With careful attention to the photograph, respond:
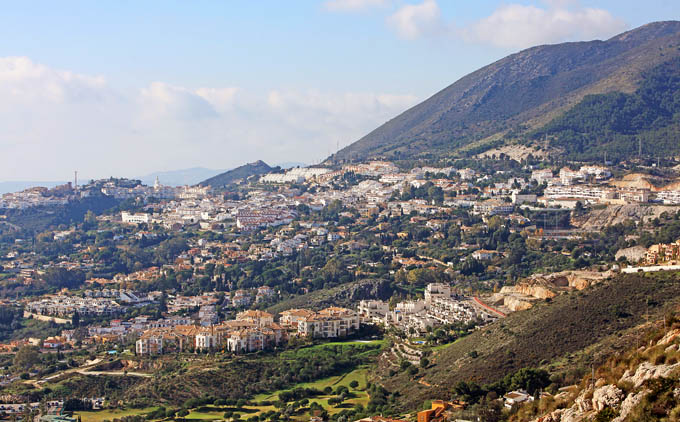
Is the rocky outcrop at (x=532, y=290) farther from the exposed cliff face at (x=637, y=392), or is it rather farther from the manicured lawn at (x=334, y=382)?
the exposed cliff face at (x=637, y=392)

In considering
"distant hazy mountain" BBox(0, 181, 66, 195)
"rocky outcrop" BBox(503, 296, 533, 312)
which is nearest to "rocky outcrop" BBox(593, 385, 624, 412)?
"rocky outcrop" BBox(503, 296, 533, 312)

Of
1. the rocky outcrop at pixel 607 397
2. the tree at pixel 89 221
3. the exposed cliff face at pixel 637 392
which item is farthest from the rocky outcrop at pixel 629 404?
the tree at pixel 89 221

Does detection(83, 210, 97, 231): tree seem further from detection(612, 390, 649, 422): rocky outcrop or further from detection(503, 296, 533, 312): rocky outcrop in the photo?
detection(612, 390, 649, 422): rocky outcrop

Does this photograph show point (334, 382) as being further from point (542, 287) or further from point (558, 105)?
point (558, 105)

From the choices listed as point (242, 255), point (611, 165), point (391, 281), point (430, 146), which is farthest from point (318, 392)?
point (430, 146)

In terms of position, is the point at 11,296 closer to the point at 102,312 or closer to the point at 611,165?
the point at 102,312

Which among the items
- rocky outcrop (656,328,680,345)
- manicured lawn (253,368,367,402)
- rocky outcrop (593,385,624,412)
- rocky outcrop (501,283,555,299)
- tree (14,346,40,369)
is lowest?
manicured lawn (253,368,367,402)

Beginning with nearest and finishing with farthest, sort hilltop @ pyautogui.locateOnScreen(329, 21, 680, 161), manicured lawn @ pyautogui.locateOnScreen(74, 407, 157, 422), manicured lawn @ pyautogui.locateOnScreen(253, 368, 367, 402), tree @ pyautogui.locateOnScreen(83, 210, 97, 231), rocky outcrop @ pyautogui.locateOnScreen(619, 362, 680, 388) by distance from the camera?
rocky outcrop @ pyautogui.locateOnScreen(619, 362, 680, 388) → manicured lawn @ pyautogui.locateOnScreen(74, 407, 157, 422) → manicured lawn @ pyautogui.locateOnScreen(253, 368, 367, 402) → tree @ pyautogui.locateOnScreen(83, 210, 97, 231) → hilltop @ pyautogui.locateOnScreen(329, 21, 680, 161)
